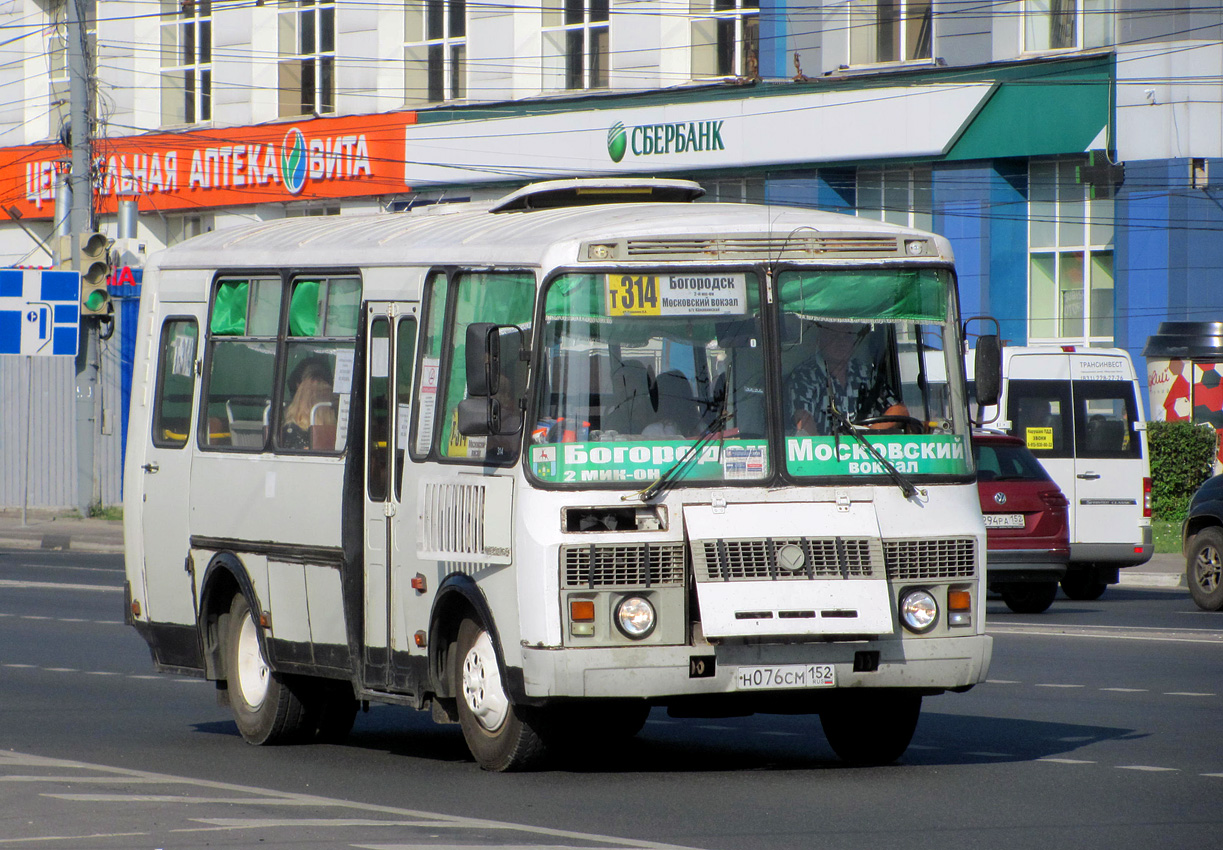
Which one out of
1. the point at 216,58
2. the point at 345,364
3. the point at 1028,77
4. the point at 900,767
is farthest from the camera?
the point at 216,58

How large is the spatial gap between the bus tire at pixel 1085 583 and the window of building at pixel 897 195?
11986 mm

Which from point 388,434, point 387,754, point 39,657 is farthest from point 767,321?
point 39,657

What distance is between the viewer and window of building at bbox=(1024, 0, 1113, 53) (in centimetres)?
3166

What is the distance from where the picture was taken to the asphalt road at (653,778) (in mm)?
7547

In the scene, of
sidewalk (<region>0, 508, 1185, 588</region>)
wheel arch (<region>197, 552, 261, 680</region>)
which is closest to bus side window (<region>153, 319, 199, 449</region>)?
wheel arch (<region>197, 552, 261, 680</region>)

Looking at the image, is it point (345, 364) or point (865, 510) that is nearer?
point (865, 510)

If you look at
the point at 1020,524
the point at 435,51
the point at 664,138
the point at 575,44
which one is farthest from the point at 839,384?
the point at 435,51

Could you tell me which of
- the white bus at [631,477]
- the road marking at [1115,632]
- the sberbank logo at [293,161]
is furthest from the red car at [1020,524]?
the sberbank logo at [293,161]

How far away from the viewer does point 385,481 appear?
9.85 meters

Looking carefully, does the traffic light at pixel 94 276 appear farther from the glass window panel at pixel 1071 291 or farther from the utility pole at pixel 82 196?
the glass window panel at pixel 1071 291

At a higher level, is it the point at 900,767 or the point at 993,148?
the point at 993,148

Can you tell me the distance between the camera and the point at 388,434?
9.87 metres

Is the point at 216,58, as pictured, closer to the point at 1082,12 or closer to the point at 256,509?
the point at 1082,12

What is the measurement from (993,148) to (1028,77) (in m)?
1.18
